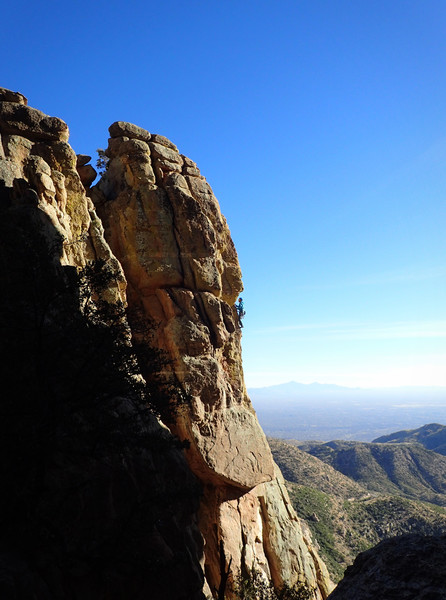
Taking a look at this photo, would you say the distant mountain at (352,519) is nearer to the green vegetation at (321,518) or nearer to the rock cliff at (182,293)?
the green vegetation at (321,518)

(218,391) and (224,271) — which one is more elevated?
(224,271)

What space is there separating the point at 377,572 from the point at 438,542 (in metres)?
1.92

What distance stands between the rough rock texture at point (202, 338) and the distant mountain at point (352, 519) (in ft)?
68.2

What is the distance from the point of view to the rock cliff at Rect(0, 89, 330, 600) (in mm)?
20281

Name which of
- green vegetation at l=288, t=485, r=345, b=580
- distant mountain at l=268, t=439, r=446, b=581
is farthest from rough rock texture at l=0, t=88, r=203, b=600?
distant mountain at l=268, t=439, r=446, b=581

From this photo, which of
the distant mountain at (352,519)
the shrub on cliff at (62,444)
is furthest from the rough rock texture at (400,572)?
the distant mountain at (352,519)

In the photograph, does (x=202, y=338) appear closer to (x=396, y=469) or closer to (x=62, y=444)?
(x=62, y=444)

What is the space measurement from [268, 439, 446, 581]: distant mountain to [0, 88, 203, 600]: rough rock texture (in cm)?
3599

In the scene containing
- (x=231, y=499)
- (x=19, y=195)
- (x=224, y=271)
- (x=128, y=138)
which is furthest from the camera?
(x=224, y=271)

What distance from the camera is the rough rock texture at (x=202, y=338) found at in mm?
22906

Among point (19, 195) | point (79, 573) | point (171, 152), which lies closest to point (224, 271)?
point (171, 152)

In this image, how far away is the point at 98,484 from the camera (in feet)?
45.5

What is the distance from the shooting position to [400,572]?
32.2ft

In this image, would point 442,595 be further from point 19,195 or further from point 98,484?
point 19,195
